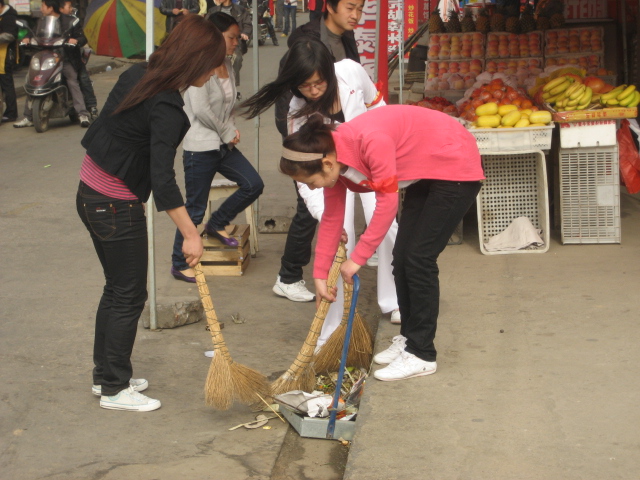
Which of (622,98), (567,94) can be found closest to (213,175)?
(567,94)

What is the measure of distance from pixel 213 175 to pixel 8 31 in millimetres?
6960

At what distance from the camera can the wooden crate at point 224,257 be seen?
231 inches

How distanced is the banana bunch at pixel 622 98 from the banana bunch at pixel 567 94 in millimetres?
106

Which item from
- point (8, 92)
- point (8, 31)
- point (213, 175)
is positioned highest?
point (8, 31)

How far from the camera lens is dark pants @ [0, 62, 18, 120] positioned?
37.0 feet

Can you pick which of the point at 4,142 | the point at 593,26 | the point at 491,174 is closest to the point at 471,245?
the point at 491,174

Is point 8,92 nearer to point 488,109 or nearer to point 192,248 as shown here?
point 488,109

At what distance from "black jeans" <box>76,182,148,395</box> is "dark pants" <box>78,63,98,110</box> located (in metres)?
8.24

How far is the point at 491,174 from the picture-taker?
20.2 ft

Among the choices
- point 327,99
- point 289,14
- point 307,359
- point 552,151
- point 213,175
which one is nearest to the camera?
point 307,359

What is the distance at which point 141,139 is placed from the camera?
354cm

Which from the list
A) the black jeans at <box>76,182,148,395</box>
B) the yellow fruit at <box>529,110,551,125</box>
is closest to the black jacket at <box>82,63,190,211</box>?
the black jeans at <box>76,182,148,395</box>

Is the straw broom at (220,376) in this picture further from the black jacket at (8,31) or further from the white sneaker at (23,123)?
the white sneaker at (23,123)

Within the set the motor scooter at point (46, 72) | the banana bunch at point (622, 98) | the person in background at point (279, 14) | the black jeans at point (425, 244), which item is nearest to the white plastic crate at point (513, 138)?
the banana bunch at point (622, 98)
